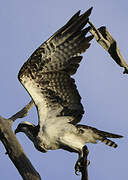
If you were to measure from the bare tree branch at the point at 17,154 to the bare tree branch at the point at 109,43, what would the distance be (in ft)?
6.27

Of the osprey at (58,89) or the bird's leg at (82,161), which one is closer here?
the bird's leg at (82,161)

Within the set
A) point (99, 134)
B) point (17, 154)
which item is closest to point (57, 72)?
point (99, 134)

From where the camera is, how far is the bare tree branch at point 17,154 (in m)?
6.47

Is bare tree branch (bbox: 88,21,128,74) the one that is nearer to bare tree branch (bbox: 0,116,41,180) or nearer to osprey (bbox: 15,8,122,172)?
osprey (bbox: 15,8,122,172)

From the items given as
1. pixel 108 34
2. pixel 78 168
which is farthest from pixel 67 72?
pixel 78 168

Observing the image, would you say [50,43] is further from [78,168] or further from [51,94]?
[78,168]

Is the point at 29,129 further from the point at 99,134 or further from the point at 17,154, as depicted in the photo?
the point at 17,154

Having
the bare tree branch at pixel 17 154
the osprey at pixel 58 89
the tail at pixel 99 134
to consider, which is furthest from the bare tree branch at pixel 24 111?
the bare tree branch at pixel 17 154

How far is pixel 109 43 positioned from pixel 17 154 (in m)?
2.22

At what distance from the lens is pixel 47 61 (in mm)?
8023

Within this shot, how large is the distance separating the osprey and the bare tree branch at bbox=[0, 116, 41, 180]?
1.13 m

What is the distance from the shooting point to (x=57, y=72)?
7.92 metres

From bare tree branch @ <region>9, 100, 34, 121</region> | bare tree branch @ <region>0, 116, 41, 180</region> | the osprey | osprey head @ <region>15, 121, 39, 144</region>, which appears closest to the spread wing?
the osprey

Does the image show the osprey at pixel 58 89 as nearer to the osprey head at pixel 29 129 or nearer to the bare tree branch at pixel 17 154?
the osprey head at pixel 29 129
